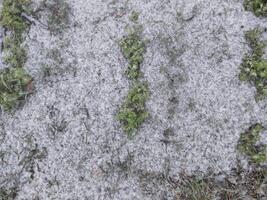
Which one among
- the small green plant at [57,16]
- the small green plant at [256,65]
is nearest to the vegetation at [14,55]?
the small green plant at [57,16]

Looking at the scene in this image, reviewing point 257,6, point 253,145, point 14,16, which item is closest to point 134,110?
point 253,145

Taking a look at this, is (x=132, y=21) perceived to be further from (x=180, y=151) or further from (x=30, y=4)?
(x=180, y=151)

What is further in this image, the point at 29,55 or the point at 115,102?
the point at 29,55

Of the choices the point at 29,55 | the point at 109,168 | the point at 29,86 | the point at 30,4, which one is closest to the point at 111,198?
the point at 109,168

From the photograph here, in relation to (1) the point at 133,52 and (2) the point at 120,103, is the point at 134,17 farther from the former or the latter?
(2) the point at 120,103

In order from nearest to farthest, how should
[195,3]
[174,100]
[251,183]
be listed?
[251,183]
[174,100]
[195,3]
